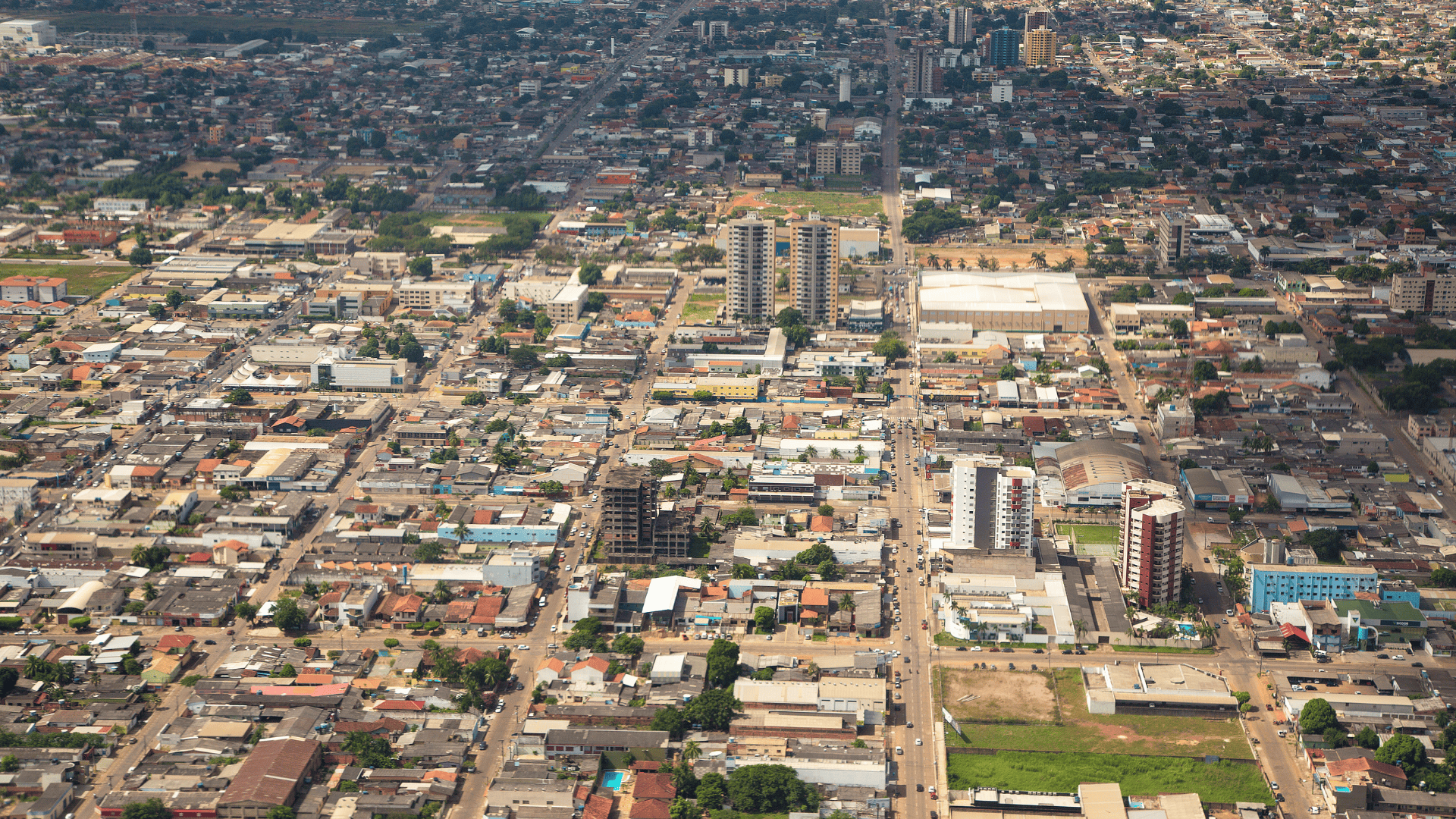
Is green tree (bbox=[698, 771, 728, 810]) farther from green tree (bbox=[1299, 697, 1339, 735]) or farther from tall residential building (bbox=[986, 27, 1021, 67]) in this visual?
tall residential building (bbox=[986, 27, 1021, 67])

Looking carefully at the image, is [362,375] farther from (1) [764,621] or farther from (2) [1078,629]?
(2) [1078,629]

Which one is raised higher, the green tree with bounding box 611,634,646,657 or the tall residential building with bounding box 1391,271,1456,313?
the tall residential building with bounding box 1391,271,1456,313

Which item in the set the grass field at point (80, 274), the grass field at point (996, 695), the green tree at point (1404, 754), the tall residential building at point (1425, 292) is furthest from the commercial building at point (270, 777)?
the tall residential building at point (1425, 292)

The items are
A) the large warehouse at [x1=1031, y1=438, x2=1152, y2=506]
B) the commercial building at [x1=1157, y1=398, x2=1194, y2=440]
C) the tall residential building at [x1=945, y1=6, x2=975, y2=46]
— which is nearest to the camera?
the large warehouse at [x1=1031, y1=438, x2=1152, y2=506]

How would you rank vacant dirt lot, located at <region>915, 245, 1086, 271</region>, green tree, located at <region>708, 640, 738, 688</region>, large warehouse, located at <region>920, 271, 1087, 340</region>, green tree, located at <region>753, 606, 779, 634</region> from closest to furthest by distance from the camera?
green tree, located at <region>708, 640, 738, 688</region>, green tree, located at <region>753, 606, 779, 634</region>, large warehouse, located at <region>920, 271, 1087, 340</region>, vacant dirt lot, located at <region>915, 245, 1086, 271</region>

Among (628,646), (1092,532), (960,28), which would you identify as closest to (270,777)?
(628,646)

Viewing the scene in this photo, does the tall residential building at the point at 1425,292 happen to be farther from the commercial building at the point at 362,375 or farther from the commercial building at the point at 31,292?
the commercial building at the point at 31,292

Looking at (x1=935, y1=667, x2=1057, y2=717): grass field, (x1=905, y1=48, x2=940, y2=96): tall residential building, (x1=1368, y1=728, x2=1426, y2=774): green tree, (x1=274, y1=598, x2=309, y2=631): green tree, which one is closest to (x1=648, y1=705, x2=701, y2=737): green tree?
(x1=935, y1=667, x2=1057, y2=717): grass field
